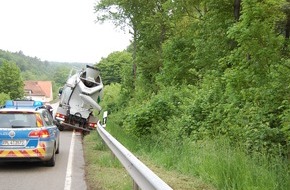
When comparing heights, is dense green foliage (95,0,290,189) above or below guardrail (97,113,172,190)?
above

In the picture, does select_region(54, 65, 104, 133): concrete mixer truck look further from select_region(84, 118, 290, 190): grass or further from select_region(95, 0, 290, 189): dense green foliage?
select_region(84, 118, 290, 190): grass

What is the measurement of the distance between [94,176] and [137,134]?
414 cm

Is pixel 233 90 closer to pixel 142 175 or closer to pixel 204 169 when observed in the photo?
pixel 204 169

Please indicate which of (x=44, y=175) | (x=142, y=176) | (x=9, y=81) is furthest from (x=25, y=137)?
(x=9, y=81)

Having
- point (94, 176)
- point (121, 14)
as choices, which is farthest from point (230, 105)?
point (121, 14)

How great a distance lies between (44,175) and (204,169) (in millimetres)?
4214

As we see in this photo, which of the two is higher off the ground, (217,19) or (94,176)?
(217,19)

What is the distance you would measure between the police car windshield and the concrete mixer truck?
40.2 feet

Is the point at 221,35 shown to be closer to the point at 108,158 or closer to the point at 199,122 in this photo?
the point at 199,122

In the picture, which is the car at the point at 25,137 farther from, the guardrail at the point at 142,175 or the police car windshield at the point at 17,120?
the guardrail at the point at 142,175

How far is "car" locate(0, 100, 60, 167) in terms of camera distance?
32.9 feet

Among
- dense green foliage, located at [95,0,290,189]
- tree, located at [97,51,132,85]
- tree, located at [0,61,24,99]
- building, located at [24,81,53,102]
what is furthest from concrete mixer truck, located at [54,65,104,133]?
building, located at [24,81,53,102]

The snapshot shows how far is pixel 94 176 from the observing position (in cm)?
935

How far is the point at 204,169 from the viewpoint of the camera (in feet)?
24.6
